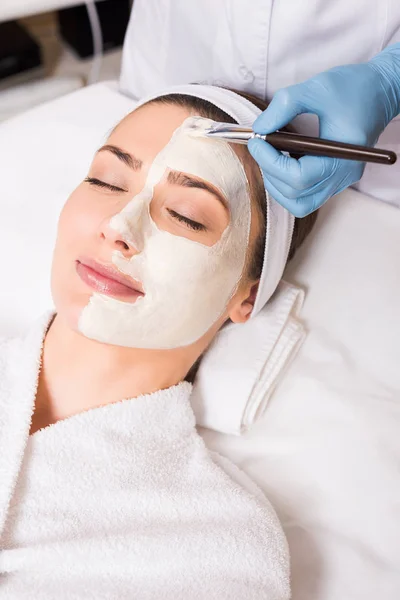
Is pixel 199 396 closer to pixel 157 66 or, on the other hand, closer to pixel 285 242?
pixel 285 242

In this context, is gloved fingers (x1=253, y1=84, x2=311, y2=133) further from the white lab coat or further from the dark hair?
the white lab coat

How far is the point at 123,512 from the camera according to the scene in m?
1.00

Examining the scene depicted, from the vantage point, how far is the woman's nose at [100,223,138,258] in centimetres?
96

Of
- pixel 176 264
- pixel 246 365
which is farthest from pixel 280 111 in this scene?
pixel 246 365

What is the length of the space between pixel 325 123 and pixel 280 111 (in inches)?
4.0

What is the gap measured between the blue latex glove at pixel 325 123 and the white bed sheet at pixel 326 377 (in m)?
0.30

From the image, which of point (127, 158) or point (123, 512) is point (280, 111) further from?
point (123, 512)

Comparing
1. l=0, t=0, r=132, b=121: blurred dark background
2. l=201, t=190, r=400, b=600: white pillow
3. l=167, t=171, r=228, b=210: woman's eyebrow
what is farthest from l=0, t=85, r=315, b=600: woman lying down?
l=0, t=0, r=132, b=121: blurred dark background

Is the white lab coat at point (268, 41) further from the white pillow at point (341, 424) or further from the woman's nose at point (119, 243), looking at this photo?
the woman's nose at point (119, 243)

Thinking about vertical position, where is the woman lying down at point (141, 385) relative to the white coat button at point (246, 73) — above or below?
below

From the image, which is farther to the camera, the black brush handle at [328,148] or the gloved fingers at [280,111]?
the gloved fingers at [280,111]

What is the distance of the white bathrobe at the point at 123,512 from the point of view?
36.9 inches

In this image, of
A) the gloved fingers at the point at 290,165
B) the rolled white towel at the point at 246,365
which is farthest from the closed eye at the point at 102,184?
the rolled white towel at the point at 246,365

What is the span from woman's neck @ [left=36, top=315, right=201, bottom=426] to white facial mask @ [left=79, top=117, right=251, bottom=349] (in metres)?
0.06
